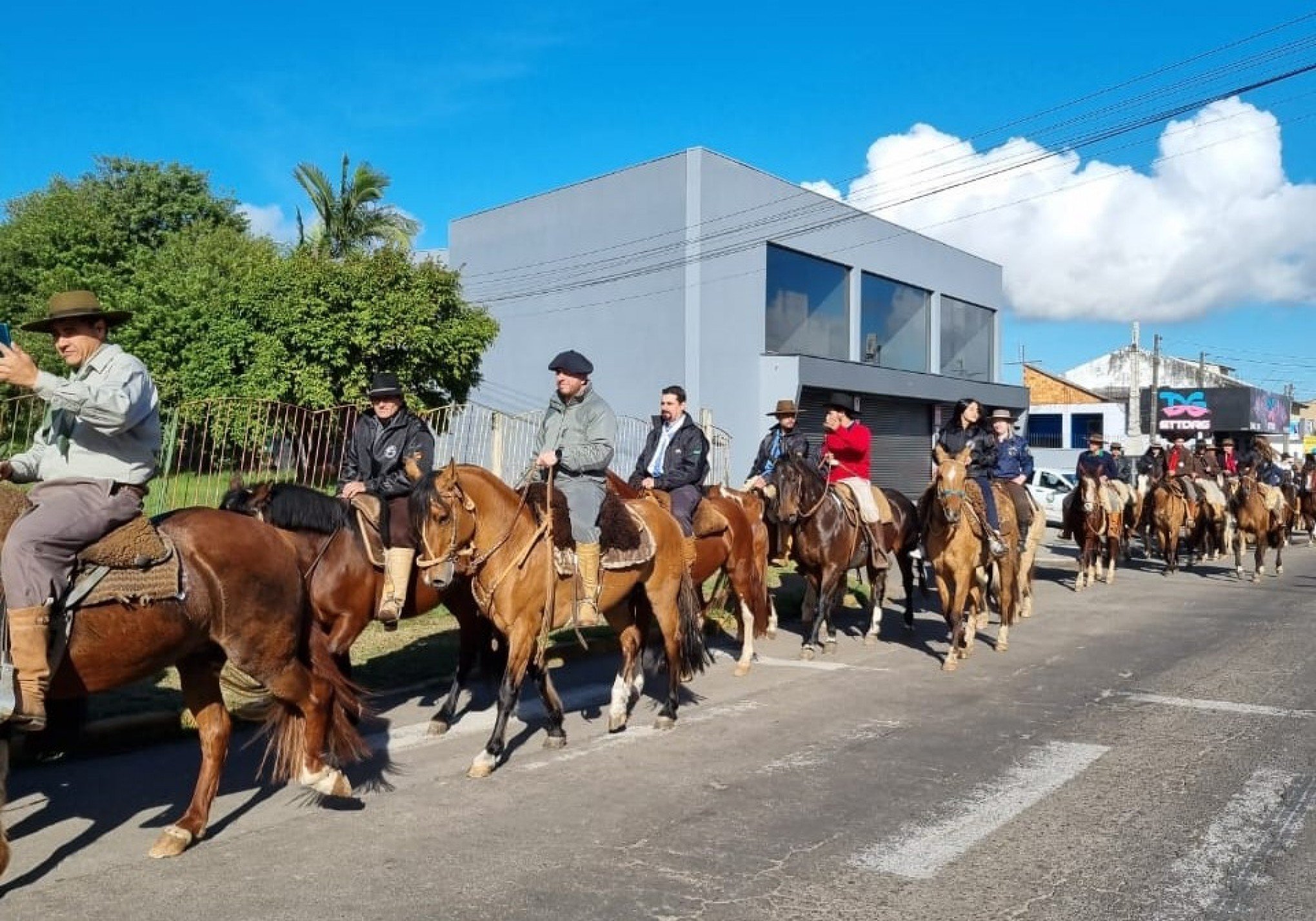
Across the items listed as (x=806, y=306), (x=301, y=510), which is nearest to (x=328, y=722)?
(x=301, y=510)

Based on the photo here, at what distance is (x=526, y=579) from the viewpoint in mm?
6246

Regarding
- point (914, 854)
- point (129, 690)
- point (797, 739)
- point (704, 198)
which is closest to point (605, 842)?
point (914, 854)

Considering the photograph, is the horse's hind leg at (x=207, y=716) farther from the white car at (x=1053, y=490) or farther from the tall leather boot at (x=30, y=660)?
the white car at (x=1053, y=490)

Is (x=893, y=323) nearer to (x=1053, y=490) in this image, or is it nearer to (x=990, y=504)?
(x=1053, y=490)

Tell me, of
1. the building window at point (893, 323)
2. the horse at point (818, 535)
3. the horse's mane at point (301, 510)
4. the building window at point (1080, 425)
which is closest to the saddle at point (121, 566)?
the horse's mane at point (301, 510)

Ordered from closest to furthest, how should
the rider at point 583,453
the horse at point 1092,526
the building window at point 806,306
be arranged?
the rider at point 583,453, the horse at point 1092,526, the building window at point 806,306

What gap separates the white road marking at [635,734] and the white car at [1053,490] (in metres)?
22.9

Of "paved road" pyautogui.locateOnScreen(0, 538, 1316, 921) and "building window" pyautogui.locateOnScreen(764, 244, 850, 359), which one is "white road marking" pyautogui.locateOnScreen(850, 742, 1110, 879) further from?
"building window" pyautogui.locateOnScreen(764, 244, 850, 359)

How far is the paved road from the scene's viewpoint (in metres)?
4.06

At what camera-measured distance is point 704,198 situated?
24297 mm

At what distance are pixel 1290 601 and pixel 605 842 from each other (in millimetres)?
12959

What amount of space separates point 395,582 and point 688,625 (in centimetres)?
230

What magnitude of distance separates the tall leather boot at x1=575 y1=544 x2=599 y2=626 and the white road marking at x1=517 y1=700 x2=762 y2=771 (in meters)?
0.79

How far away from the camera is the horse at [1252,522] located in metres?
18.0
